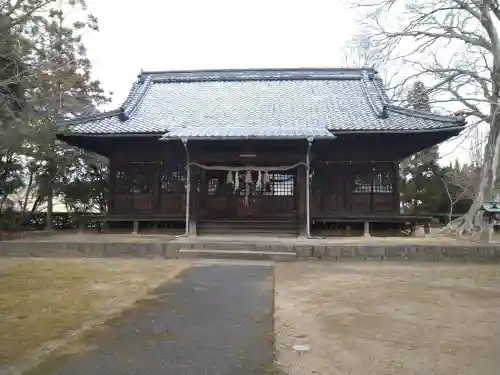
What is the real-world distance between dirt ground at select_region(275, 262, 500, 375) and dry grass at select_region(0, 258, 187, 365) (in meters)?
2.46

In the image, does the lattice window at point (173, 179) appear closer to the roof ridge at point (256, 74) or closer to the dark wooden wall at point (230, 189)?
the dark wooden wall at point (230, 189)

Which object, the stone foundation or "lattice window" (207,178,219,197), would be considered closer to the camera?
the stone foundation

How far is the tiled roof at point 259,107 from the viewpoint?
14.1 m

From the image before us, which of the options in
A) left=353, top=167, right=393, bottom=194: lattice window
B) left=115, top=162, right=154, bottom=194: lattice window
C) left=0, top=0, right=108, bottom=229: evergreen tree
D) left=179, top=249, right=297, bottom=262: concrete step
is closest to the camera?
left=0, top=0, right=108, bottom=229: evergreen tree

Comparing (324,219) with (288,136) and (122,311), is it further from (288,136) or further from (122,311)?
(122,311)

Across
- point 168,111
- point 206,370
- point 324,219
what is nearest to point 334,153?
point 324,219

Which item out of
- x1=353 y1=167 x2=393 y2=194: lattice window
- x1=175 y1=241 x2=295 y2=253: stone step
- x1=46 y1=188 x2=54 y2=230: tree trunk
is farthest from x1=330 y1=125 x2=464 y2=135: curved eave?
x1=46 y1=188 x2=54 y2=230: tree trunk

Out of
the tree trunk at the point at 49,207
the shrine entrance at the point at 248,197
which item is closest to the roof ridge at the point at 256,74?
the shrine entrance at the point at 248,197

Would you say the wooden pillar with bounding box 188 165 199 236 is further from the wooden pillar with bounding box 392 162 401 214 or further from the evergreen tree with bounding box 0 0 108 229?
the wooden pillar with bounding box 392 162 401 214

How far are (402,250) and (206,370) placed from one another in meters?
8.78

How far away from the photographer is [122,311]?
5711 millimetres

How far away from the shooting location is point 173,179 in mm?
15852

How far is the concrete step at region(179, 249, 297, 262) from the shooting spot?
436 inches

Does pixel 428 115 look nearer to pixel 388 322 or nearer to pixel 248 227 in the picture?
pixel 248 227
